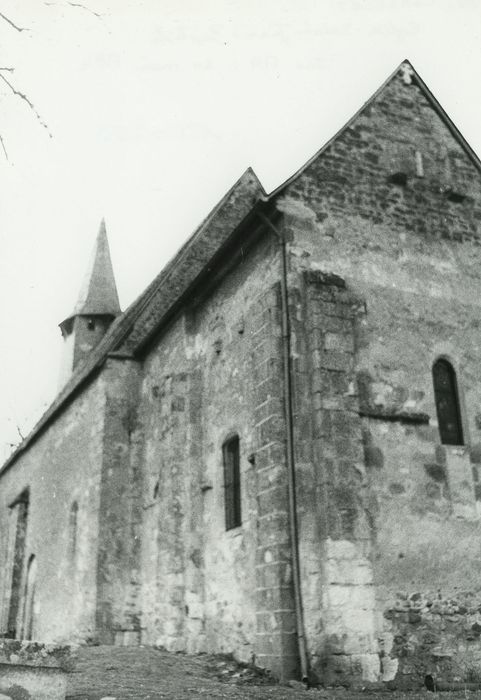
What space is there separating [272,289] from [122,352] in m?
6.61

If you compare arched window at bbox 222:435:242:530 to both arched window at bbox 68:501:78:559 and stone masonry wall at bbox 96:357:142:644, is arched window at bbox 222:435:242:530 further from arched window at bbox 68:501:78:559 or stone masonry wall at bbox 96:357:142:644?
arched window at bbox 68:501:78:559

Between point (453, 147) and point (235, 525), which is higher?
point (453, 147)

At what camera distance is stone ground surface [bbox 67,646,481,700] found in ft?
25.6

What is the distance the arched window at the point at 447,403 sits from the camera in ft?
34.7

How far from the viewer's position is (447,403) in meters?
10.8

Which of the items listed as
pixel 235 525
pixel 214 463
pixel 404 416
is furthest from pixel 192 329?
pixel 404 416

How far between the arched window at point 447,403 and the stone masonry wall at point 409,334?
0.11 metres

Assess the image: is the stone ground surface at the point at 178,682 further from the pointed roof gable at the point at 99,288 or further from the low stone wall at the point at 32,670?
the pointed roof gable at the point at 99,288

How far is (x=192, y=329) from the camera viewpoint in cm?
1399

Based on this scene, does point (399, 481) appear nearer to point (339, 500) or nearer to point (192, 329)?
point (339, 500)

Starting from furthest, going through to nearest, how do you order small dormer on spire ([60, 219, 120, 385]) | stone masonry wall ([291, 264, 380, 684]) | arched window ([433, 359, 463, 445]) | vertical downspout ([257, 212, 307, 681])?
small dormer on spire ([60, 219, 120, 385]), arched window ([433, 359, 463, 445]), vertical downspout ([257, 212, 307, 681]), stone masonry wall ([291, 264, 380, 684])

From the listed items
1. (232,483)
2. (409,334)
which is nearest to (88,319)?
(232,483)

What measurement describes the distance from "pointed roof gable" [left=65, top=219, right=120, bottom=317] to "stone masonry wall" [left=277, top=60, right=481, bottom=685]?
613 inches

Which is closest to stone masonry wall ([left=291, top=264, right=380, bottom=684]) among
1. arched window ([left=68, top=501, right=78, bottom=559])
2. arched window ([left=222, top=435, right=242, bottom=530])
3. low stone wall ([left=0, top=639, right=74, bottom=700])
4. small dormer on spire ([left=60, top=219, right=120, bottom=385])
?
arched window ([left=222, top=435, right=242, bottom=530])
